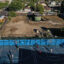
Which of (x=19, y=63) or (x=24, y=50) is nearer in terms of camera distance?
(x=19, y=63)

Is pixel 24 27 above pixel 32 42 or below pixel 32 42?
below

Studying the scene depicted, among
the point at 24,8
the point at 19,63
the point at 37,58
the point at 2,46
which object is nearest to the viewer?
the point at 19,63

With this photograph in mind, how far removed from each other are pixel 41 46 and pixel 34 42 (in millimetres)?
1488

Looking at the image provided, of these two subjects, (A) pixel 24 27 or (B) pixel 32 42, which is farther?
(A) pixel 24 27

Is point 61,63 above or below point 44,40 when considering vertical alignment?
below

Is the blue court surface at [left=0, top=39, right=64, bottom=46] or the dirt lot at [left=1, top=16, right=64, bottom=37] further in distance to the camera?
the dirt lot at [left=1, top=16, right=64, bottom=37]

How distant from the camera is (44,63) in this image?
18.9m

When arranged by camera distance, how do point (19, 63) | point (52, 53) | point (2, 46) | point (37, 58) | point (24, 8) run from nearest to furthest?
point (19, 63) → point (37, 58) → point (52, 53) → point (2, 46) → point (24, 8)

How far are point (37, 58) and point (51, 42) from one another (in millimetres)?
5562

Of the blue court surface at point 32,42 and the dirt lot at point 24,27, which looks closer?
the blue court surface at point 32,42

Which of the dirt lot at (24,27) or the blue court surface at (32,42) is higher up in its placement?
the blue court surface at (32,42)

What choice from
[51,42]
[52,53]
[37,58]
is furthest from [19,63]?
[51,42]

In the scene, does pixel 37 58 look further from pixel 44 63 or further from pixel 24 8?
pixel 24 8

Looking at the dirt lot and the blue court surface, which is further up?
the blue court surface
